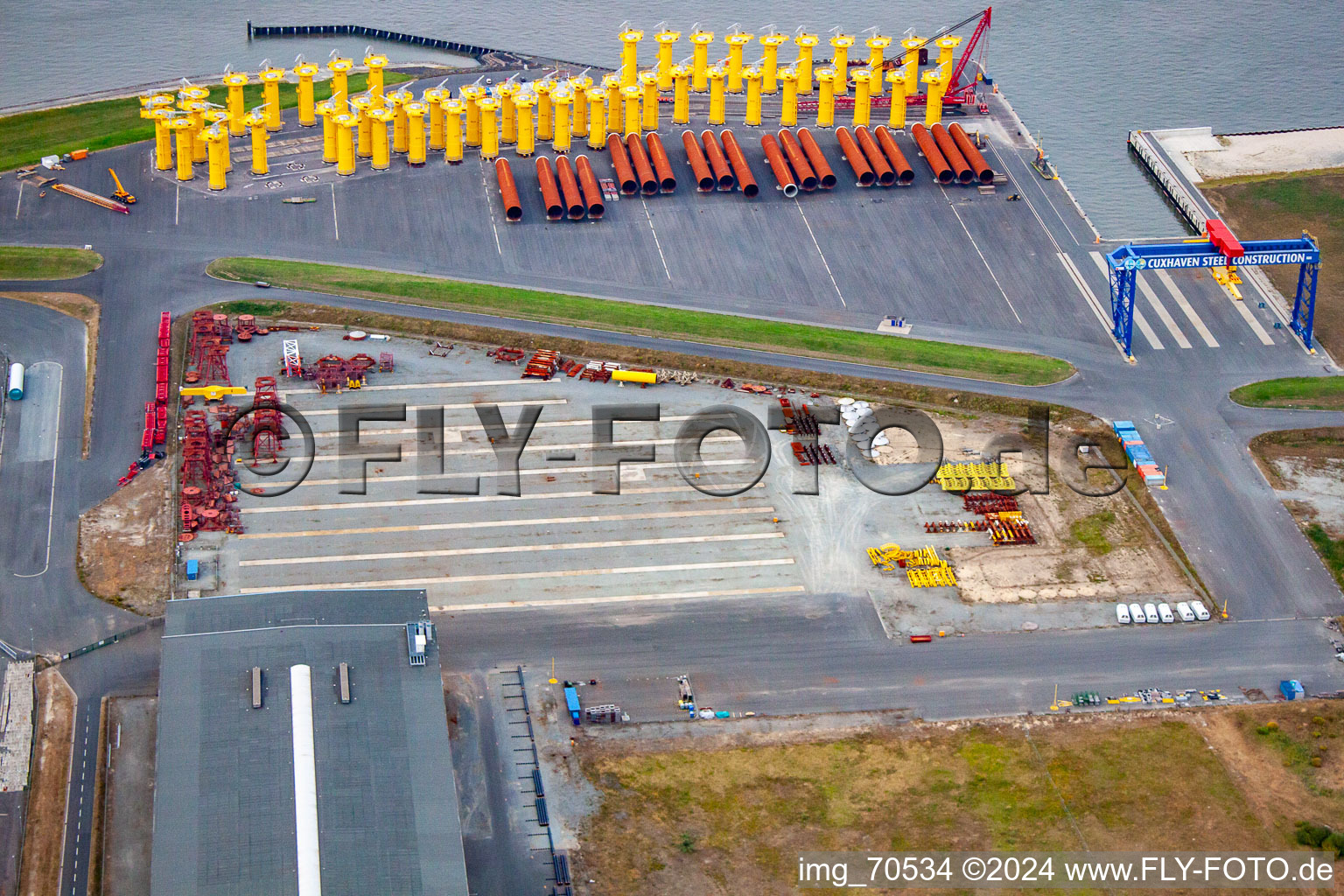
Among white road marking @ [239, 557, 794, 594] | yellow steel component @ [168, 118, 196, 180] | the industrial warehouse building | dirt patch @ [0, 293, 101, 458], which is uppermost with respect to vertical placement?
yellow steel component @ [168, 118, 196, 180]

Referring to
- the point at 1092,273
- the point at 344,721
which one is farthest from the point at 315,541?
the point at 1092,273

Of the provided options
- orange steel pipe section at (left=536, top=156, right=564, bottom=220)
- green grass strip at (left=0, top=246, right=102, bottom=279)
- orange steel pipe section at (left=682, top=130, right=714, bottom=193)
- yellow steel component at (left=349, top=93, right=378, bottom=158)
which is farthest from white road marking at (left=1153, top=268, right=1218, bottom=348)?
green grass strip at (left=0, top=246, right=102, bottom=279)

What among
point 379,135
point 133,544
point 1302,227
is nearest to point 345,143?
point 379,135

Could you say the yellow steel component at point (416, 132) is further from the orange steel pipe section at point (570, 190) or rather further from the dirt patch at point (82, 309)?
the dirt patch at point (82, 309)

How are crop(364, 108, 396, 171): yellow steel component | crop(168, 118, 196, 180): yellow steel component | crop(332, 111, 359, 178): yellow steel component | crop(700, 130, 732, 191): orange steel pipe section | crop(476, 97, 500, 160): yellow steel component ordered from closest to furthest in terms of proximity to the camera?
crop(168, 118, 196, 180): yellow steel component → crop(332, 111, 359, 178): yellow steel component → crop(364, 108, 396, 171): yellow steel component → crop(700, 130, 732, 191): orange steel pipe section → crop(476, 97, 500, 160): yellow steel component

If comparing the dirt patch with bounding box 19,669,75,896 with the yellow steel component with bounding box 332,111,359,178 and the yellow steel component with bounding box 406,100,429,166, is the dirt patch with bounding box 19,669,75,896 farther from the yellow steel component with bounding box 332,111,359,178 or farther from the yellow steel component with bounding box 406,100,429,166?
the yellow steel component with bounding box 406,100,429,166

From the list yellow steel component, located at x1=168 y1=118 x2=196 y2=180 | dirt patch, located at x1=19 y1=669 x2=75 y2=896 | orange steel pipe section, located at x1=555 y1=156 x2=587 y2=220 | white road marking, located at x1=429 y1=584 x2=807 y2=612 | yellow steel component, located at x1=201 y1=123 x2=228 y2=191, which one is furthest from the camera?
yellow steel component, located at x1=168 y1=118 x2=196 y2=180
